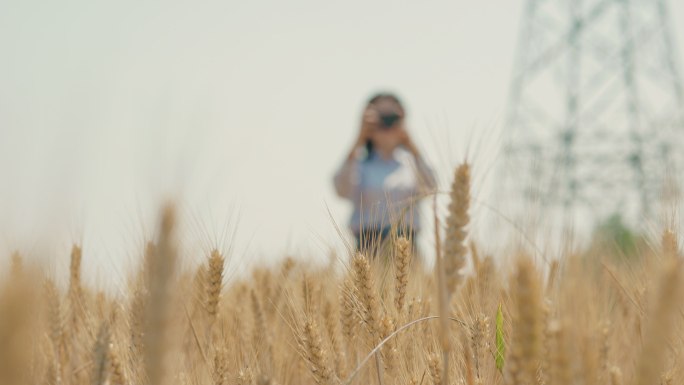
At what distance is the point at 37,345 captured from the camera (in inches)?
69.4

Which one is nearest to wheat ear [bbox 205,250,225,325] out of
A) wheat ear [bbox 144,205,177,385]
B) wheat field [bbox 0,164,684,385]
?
wheat field [bbox 0,164,684,385]

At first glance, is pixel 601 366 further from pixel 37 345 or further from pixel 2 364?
pixel 37 345

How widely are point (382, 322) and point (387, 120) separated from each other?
2979 mm

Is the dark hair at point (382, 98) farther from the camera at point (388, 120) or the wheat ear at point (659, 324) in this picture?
the wheat ear at point (659, 324)

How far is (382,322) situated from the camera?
4.78ft

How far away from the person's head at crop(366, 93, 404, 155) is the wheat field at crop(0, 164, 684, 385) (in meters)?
1.86

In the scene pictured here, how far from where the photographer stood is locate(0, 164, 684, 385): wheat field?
0.84 m

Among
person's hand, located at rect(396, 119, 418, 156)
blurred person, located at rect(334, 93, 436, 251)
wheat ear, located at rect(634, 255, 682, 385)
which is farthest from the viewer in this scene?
person's hand, located at rect(396, 119, 418, 156)

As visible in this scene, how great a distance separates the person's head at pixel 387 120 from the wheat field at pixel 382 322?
1.86m

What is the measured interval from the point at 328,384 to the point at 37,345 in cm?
111

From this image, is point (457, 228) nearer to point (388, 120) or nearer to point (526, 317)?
point (526, 317)

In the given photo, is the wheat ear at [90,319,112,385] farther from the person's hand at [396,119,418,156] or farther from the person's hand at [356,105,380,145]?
the person's hand at [396,119,418,156]

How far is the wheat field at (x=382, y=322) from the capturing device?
84 cm

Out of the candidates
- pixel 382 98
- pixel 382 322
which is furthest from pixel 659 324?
pixel 382 98
